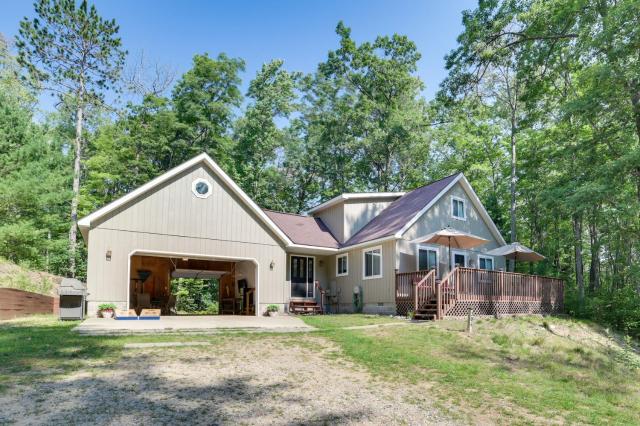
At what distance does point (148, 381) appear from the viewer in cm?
604

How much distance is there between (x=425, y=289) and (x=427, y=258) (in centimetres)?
330

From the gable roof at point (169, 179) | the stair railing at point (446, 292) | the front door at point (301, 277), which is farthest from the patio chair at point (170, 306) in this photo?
the stair railing at point (446, 292)

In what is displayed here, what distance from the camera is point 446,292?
14359 millimetres

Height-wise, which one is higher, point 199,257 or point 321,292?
point 199,257

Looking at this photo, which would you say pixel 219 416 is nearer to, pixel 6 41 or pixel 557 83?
pixel 557 83

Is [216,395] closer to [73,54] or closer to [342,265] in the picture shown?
[342,265]

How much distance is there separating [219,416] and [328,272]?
52.2ft

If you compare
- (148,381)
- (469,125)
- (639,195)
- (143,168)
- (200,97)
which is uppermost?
(200,97)

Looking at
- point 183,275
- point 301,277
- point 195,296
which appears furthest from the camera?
point 195,296

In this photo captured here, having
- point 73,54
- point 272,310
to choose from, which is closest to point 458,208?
point 272,310

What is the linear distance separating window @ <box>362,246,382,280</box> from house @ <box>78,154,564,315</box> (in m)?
0.04

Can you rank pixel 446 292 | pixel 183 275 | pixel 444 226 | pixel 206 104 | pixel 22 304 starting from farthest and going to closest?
pixel 206 104 < pixel 183 275 < pixel 444 226 < pixel 446 292 < pixel 22 304

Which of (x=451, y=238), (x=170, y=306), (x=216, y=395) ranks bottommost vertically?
(x=170, y=306)

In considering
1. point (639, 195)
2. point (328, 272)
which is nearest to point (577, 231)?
point (639, 195)
